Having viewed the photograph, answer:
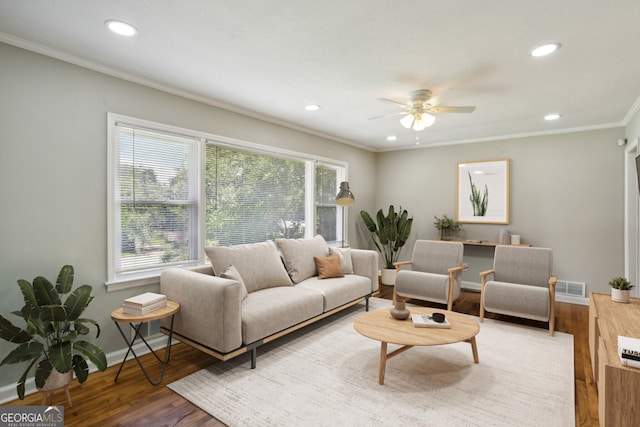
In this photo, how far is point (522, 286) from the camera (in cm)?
365

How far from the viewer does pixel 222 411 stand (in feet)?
7.03

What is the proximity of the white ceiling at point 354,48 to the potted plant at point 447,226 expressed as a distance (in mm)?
2249

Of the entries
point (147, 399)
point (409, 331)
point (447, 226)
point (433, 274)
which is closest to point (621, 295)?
point (409, 331)

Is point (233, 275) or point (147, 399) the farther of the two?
point (233, 275)

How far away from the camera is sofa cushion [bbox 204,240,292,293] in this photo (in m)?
3.19

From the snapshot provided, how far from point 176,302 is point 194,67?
6.51 feet

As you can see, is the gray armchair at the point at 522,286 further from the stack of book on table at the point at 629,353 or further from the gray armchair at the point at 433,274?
the stack of book on table at the point at 629,353

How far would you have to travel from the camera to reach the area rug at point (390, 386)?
82.3 inches

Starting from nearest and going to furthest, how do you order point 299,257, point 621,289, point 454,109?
1. point 621,289
2. point 454,109
3. point 299,257

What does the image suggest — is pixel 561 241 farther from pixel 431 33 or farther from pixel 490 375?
pixel 431 33

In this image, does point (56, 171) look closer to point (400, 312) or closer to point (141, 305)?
point (141, 305)

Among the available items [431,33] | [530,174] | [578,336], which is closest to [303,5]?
[431,33]

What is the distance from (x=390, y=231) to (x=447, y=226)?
958 millimetres

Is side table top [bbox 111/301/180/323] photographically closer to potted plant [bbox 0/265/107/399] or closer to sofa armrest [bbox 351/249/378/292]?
potted plant [bbox 0/265/107/399]
